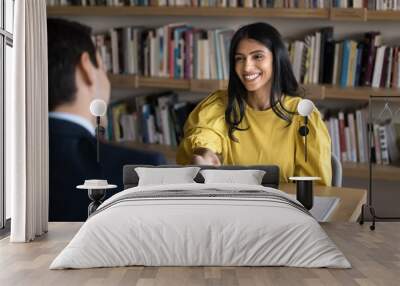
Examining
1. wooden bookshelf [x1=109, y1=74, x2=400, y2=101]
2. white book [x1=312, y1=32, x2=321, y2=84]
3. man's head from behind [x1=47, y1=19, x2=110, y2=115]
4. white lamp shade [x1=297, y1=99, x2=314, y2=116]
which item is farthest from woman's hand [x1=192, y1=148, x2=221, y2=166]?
A: white book [x1=312, y1=32, x2=321, y2=84]

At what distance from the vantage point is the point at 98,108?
5.94 metres

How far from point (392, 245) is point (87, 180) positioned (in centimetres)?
222

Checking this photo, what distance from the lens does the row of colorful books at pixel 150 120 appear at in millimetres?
6066

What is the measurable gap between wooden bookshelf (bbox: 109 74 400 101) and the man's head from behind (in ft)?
0.49

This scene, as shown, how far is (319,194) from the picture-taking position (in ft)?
18.5

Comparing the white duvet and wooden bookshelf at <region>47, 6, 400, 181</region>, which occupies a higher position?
wooden bookshelf at <region>47, 6, 400, 181</region>

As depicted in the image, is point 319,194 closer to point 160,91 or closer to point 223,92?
point 223,92

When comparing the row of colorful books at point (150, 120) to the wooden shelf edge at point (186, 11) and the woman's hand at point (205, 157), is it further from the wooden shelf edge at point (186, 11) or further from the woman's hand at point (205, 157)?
the wooden shelf edge at point (186, 11)

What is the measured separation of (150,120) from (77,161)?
65cm

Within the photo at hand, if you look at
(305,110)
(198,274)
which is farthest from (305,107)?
(198,274)

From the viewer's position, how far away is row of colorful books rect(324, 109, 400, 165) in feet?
19.5

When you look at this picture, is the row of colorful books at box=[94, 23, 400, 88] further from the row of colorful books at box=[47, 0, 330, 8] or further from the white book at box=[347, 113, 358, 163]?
the white book at box=[347, 113, 358, 163]

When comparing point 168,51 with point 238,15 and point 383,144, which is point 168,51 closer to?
point 238,15

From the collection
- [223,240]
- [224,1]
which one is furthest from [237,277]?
[224,1]
